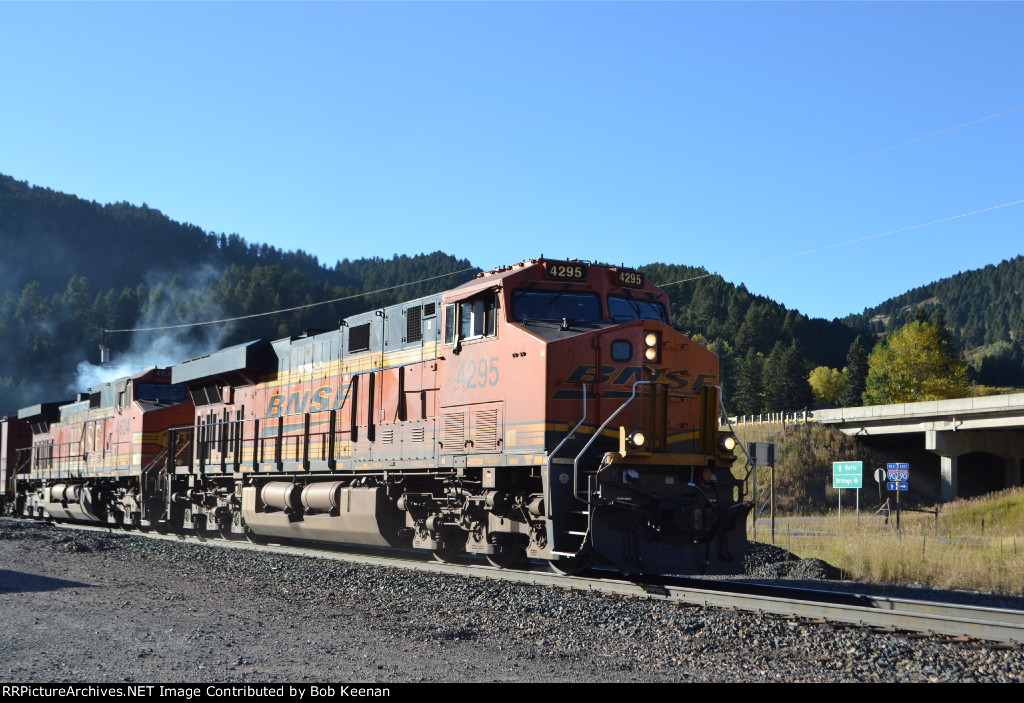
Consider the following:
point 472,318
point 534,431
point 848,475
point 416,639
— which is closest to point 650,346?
point 534,431

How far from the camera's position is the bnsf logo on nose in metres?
11.2

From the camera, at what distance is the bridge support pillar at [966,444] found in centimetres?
5244

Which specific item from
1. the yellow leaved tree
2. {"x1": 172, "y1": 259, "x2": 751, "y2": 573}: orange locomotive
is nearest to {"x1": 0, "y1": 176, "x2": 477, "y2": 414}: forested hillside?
the yellow leaved tree

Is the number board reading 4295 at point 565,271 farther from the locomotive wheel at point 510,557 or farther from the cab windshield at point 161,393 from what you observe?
the cab windshield at point 161,393

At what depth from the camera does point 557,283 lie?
1191cm

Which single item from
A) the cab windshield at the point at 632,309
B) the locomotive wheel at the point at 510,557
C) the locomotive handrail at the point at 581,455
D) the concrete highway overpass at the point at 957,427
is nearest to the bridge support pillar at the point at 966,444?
the concrete highway overpass at the point at 957,427

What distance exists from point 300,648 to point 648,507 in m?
4.65

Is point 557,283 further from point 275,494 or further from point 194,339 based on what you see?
point 194,339

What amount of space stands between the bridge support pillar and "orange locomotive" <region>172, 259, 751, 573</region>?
4577cm

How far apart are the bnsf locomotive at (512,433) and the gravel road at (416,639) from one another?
1031 mm

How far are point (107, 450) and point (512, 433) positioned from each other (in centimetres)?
1863

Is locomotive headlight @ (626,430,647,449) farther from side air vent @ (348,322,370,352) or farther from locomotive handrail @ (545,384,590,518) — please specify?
side air vent @ (348,322,370,352)

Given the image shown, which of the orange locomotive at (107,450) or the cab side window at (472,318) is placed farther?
the orange locomotive at (107,450)
